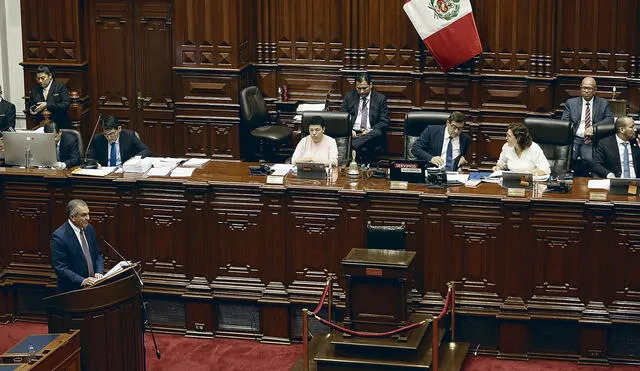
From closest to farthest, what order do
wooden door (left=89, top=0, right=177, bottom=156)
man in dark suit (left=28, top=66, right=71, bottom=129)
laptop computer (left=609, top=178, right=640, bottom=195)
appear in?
laptop computer (left=609, top=178, right=640, bottom=195)
man in dark suit (left=28, top=66, right=71, bottom=129)
wooden door (left=89, top=0, right=177, bottom=156)

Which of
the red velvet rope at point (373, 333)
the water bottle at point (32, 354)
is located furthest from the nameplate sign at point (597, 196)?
the water bottle at point (32, 354)

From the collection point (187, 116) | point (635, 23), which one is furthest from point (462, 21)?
point (187, 116)

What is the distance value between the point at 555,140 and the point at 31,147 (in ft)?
15.3

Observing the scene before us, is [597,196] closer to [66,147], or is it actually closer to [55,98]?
[66,147]

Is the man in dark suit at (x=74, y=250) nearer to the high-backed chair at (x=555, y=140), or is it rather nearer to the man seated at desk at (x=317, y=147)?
the man seated at desk at (x=317, y=147)

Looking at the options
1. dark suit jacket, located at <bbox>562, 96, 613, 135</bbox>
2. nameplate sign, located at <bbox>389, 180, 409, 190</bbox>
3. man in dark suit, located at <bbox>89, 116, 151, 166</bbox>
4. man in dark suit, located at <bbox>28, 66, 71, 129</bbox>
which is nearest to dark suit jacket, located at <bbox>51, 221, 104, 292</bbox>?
man in dark suit, located at <bbox>89, 116, 151, 166</bbox>

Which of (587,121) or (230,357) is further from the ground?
(587,121)

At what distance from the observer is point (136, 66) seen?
566 inches

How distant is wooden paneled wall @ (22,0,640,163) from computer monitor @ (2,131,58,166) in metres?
2.97

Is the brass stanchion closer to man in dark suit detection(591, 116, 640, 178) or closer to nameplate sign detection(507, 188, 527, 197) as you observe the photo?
nameplate sign detection(507, 188, 527, 197)

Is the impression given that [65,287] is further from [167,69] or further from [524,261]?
[167,69]

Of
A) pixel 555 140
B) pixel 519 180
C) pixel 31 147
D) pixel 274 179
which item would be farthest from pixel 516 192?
pixel 31 147

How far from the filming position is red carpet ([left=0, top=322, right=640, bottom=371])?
1006 centimetres

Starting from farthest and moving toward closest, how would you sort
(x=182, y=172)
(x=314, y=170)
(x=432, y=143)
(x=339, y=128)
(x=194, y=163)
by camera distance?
(x=339, y=128), (x=432, y=143), (x=194, y=163), (x=182, y=172), (x=314, y=170)
